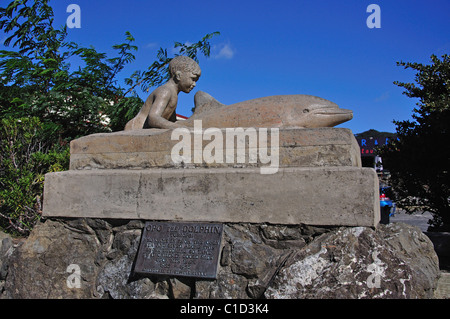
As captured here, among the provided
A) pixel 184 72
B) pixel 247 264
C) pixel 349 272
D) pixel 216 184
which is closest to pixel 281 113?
pixel 216 184

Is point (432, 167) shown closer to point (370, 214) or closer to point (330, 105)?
point (330, 105)

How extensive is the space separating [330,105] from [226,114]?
0.95 meters

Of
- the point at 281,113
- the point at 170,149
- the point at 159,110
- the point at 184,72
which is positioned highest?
the point at 184,72

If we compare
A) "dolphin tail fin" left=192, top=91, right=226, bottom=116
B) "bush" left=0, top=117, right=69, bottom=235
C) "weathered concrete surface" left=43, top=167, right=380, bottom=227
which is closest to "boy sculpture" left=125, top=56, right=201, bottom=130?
"dolphin tail fin" left=192, top=91, right=226, bottom=116

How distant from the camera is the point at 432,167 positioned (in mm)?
5984

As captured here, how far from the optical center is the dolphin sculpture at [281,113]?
3.43 m

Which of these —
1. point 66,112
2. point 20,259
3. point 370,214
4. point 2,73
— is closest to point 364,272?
point 370,214

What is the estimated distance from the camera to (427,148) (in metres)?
6.01

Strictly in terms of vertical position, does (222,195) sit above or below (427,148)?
below

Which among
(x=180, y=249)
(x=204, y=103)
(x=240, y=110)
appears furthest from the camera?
(x=204, y=103)

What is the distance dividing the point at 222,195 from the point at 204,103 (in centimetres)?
137

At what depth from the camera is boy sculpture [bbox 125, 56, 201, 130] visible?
3.90 meters

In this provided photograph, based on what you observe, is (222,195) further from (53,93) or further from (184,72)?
(53,93)

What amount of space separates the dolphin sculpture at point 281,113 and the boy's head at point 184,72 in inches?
20.9
